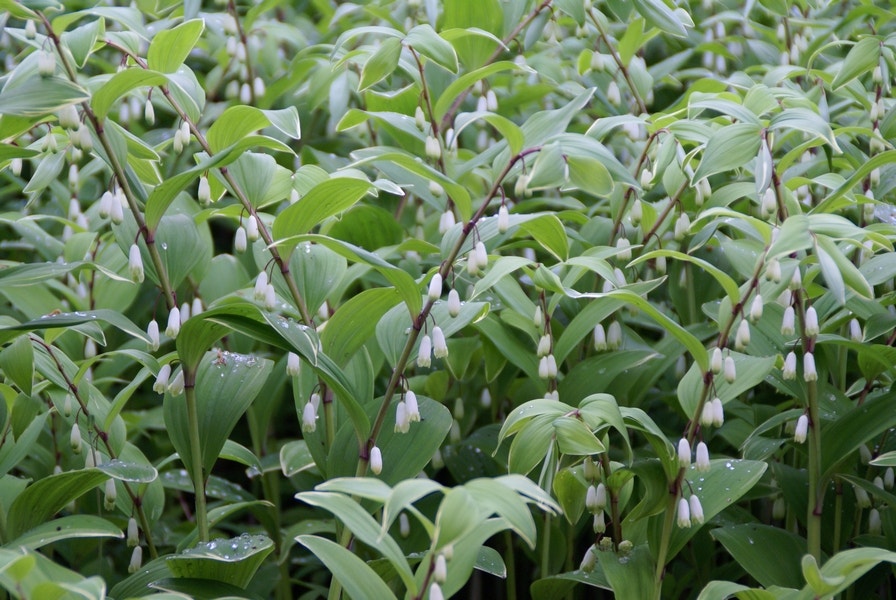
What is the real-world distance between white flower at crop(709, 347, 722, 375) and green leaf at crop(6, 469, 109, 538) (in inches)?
40.9

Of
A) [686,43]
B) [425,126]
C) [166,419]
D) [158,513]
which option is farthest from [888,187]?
[158,513]

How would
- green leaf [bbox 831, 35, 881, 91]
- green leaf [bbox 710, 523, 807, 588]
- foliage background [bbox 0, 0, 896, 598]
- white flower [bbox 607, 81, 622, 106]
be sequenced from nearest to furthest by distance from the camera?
1. foliage background [bbox 0, 0, 896, 598]
2. green leaf [bbox 710, 523, 807, 588]
3. green leaf [bbox 831, 35, 881, 91]
4. white flower [bbox 607, 81, 622, 106]

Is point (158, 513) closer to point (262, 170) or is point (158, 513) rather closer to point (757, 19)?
point (262, 170)

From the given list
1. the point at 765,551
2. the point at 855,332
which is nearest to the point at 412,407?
the point at 765,551

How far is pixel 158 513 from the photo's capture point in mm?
1860

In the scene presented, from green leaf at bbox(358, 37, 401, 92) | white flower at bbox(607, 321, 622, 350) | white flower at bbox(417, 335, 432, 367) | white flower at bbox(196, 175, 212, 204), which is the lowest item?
white flower at bbox(607, 321, 622, 350)

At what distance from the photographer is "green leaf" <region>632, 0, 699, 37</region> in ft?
5.52

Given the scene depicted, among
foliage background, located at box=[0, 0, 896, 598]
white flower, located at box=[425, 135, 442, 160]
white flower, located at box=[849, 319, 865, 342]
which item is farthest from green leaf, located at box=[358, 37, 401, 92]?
white flower, located at box=[849, 319, 865, 342]

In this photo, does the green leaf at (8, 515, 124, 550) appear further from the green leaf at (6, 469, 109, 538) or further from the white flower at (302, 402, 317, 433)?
the white flower at (302, 402, 317, 433)

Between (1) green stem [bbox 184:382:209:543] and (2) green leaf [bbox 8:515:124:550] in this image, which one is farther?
(1) green stem [bbox 184:382:209:543]

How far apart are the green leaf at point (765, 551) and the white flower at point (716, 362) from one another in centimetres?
38

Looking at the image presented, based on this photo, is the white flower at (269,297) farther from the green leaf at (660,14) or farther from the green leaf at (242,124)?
the green leaf at (660,14)

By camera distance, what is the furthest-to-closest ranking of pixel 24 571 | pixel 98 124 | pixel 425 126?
pixel 425 126 < pixel 98 124 < pixel 24 571

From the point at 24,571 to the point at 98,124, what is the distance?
0.69 meters
